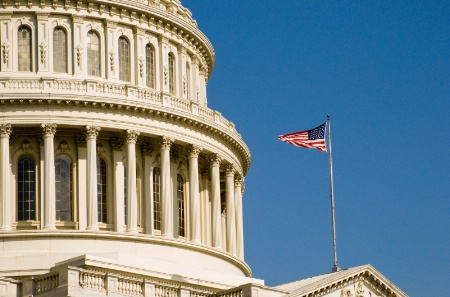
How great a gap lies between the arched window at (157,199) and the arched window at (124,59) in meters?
5.53

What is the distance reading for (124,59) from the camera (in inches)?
3068

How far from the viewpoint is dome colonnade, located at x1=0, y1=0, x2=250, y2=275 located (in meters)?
72.6

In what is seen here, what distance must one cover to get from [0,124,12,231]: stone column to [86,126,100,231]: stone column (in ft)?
13.3

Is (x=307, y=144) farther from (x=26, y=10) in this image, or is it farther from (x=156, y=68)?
(x=26, y=10)

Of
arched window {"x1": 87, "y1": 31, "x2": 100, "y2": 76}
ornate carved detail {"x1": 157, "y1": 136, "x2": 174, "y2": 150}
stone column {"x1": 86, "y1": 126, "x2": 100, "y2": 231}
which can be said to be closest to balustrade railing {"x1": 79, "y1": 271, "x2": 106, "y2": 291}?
stone column {"x1": 86, "y1": 126, "x2": 100, "y2": 231}

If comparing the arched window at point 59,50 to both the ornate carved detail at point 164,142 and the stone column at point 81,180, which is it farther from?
the ornate carved detail at point 164,142

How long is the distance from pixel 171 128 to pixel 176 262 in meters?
7.97

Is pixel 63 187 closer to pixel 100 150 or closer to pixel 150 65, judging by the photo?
pixel 100 150

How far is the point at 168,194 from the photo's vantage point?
75.6 m

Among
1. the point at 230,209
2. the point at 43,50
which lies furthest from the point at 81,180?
the point at 230,209

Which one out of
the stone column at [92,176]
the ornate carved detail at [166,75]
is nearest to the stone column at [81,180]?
the stone column at [92,176]

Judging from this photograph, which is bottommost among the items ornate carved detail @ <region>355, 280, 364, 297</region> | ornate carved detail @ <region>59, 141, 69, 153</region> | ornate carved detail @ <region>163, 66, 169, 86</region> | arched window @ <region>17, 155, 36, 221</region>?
ornate carved detail @ <region>355, 280, 364, 297</region>

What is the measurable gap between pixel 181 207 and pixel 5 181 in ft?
35.3

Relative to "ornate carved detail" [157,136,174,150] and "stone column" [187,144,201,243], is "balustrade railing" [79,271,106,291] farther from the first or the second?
"ornate carved detail" [157,136,174,150]
